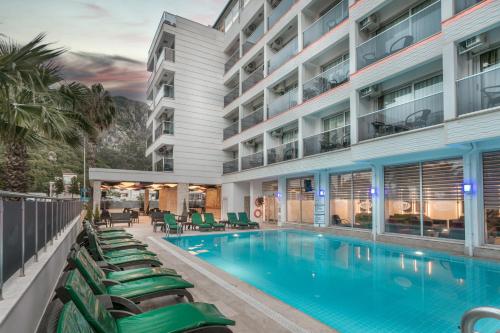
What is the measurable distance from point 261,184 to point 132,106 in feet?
385

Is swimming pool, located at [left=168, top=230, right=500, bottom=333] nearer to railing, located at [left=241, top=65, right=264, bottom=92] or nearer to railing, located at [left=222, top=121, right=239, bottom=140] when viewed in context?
railing, located at [left=241, top=65, right=264, bottom=92]

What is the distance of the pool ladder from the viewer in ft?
6.76

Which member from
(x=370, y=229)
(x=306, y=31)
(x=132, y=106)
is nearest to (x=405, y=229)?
(x=370, y=229)

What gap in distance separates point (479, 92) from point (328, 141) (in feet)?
24.0

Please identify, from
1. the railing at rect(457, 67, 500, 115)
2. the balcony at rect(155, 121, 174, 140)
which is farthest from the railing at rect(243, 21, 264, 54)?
the railing at rect(457, 67, 500, 115)

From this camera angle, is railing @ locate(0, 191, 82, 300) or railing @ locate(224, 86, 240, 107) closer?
railing @ locate(0, 191, 82, 300)

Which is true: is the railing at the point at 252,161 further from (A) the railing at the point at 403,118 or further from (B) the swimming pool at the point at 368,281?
(B) the swimming pool at the point at 368,281

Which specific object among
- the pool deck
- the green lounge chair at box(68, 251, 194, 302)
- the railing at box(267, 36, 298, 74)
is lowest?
the pool deck

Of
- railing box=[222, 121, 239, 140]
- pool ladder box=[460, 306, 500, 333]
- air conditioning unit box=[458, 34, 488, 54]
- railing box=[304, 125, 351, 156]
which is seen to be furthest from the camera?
railing box=[222, 121, 239, 140]

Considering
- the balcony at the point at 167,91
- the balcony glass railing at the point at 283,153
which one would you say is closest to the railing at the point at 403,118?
the balcony glass railing at the point at 283,153

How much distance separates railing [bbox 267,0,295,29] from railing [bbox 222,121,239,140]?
334 inches

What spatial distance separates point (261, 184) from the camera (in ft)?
78.1

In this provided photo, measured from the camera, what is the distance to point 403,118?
11656mm

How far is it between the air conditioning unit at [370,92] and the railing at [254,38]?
11.9m
